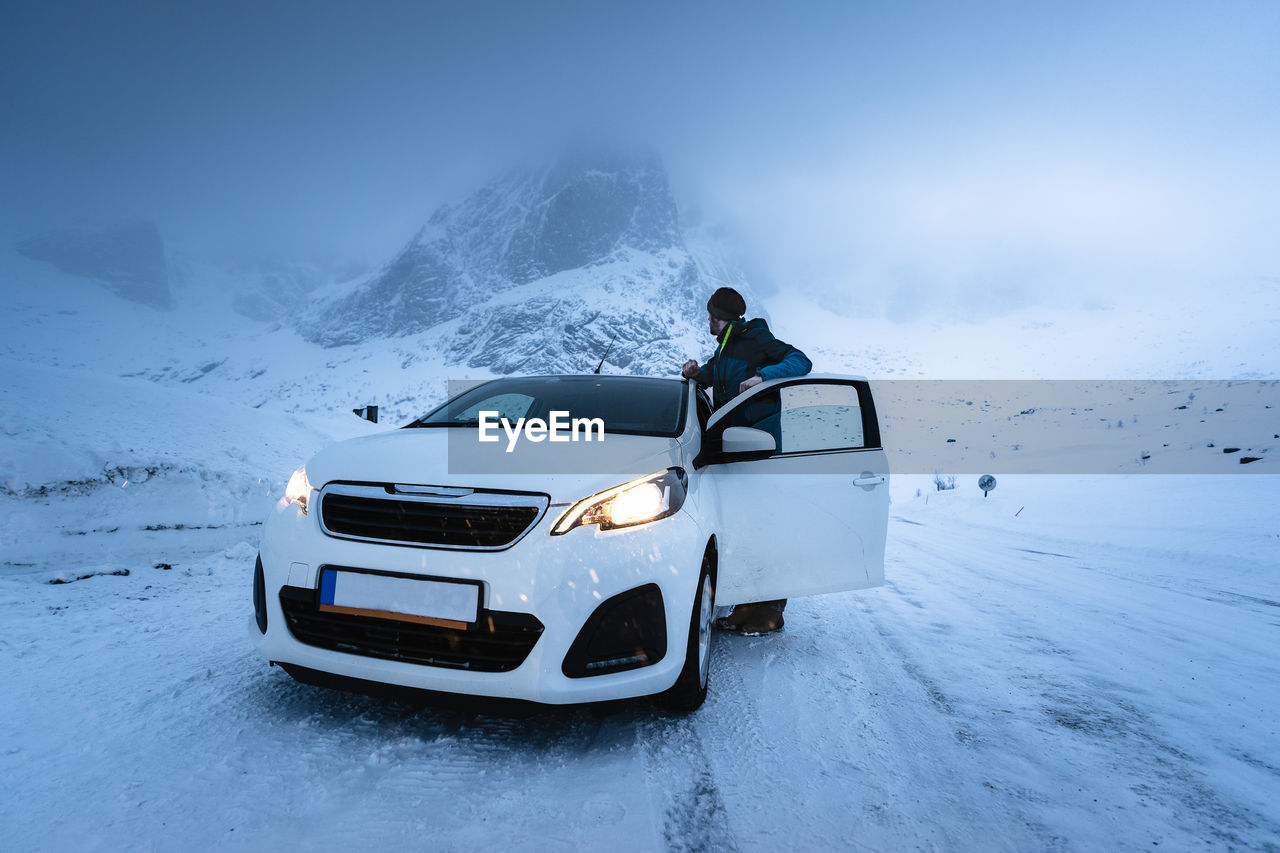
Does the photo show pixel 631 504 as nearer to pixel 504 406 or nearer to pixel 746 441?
pixel 746 441

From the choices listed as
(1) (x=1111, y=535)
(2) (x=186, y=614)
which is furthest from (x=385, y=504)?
(1) (x=1111, y=535)

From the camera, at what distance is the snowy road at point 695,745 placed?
161 centimetres

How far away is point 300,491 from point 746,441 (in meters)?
1.80

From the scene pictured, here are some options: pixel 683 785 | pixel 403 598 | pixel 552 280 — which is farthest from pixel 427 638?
pixel 552 280

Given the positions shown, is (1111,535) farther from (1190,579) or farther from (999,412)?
(999,412)

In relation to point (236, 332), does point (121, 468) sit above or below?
below

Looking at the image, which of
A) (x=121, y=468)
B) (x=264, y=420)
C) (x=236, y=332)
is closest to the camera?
(x=121, y=468)

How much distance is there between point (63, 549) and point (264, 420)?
Answer: 13.5ft

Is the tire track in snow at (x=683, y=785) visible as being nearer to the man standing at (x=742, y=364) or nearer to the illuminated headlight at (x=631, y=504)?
the illuminated headlight at (x=631, y=504)

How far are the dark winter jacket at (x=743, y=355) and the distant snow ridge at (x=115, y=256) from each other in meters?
169

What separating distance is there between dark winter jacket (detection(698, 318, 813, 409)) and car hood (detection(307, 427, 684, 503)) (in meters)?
1.69

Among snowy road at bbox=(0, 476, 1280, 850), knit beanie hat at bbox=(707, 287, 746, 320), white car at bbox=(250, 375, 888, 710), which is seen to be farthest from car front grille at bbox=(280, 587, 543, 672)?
knit beanie hat at bbox=(707, 287, 746, 320)

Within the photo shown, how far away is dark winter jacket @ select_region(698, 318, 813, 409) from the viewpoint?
3969 mm

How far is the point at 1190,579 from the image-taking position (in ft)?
16.1
